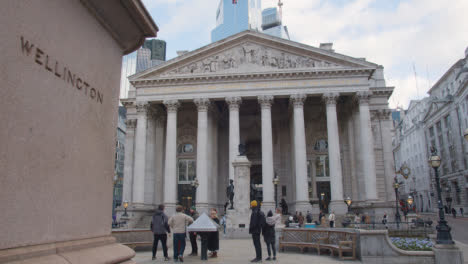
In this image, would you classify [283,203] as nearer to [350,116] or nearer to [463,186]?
[350,116]

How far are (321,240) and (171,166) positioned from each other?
24.3 meters

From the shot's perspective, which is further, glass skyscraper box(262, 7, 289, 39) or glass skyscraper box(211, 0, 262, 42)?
glass skyscraper box(262, 7, 289, 39)

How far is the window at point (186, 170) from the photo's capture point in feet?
138

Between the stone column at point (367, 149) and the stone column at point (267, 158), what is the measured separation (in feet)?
29.0

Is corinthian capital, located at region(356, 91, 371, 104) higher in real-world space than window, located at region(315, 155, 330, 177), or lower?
higher

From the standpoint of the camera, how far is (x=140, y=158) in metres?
36.4

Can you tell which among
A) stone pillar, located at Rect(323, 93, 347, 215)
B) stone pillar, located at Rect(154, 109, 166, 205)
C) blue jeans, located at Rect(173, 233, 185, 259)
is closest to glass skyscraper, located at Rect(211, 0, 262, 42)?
stone pillar, located at Rect(154, 109, 166, 205)

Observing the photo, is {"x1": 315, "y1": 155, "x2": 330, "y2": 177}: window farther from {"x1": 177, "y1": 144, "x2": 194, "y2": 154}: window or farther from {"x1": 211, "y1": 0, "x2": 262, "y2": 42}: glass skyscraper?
{"x1": 211, "y1": 0, "x2": 262, "y2": 42}: glass skyscraper

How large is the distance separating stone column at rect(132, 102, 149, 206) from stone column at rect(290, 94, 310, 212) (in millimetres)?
15372

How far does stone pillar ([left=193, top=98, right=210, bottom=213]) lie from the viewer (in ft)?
112

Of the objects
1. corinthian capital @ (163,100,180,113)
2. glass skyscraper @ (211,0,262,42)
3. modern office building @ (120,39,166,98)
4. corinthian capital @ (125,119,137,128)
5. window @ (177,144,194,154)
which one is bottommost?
window @ (177,144,194,154)

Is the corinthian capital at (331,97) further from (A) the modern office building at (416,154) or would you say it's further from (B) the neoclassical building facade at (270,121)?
(A) the modern office building at (416,154)

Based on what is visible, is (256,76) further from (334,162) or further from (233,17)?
(233,17)

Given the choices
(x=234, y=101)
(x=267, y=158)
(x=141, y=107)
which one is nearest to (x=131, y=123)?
(x=141, y=107)
